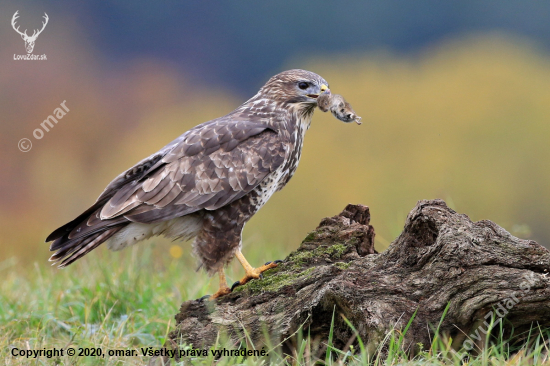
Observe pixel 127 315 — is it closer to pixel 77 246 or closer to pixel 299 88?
pixel 77 246

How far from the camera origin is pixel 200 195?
14.8ft

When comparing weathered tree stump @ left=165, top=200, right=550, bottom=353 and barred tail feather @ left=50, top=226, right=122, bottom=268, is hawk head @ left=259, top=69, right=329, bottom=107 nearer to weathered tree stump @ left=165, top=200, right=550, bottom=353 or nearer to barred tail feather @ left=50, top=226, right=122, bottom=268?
weathered tree stump @ left=165, top=200, right=550, bottom=353

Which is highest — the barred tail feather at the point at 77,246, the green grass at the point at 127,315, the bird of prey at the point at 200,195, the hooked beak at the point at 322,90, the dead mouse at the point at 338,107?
the hooked beak at the point at 322,90

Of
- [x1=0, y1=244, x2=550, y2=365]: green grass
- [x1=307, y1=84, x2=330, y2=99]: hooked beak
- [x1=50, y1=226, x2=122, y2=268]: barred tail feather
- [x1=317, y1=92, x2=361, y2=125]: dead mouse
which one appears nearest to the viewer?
[x1=0, y1=244, x2=550, y2=365]: green grass

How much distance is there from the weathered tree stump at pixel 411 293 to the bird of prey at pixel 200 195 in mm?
562

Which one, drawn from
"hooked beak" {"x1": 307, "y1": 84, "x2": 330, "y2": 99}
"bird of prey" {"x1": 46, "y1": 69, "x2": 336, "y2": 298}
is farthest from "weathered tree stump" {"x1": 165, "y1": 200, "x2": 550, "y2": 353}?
"hooked beak" {"x1": 307, "y1": 84, "x2": 330, "y2": 99}

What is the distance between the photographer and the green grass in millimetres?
3238

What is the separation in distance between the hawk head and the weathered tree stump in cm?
158

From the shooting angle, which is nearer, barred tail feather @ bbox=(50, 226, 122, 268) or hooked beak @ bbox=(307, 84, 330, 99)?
barred tail feather @ bbox=(50, 226, 122, 268)

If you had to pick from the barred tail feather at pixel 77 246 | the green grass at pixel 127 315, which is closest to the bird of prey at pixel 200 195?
the barred tail feather at pixel 77 246

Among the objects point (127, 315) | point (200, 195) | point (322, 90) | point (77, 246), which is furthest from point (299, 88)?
point (127, 315)

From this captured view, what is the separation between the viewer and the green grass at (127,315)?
3.24m

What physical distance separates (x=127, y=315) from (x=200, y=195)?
1.13 meters

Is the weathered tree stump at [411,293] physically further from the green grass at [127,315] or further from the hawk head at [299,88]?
the hawk head at [299,88]
